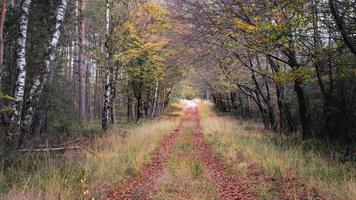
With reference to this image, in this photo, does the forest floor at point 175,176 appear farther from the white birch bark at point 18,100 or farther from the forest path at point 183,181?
the white birch bark at point 18,100

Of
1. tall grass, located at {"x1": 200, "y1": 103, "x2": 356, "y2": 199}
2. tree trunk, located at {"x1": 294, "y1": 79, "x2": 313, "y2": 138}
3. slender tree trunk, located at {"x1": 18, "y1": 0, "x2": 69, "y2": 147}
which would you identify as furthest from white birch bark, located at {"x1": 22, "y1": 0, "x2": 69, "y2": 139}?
tree trunk, located at {"x1": 294, "y1": 79, "x2": 313, "y2": 138}

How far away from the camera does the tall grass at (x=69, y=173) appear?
6.38 meters

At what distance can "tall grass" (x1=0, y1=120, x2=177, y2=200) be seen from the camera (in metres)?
6.38

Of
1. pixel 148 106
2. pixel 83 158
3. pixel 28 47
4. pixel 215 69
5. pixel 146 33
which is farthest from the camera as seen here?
pixel 148 106

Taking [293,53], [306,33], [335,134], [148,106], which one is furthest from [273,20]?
[148,106]

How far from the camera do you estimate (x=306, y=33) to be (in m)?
11.3

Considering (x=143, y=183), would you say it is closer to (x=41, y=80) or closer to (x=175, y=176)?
(x=175, y=176)

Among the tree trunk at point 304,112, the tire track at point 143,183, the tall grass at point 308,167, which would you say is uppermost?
the tree trunk at point 304,112

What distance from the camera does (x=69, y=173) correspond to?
779 centimetres

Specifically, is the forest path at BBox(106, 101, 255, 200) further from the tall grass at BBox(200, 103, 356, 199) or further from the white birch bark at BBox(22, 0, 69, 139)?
the white birch bark at BBox(22, 0, 69, 139)

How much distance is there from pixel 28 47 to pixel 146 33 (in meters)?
9.79

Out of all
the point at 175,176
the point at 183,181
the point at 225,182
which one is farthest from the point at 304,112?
the point at 183,181

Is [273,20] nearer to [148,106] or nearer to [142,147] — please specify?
[142,147]

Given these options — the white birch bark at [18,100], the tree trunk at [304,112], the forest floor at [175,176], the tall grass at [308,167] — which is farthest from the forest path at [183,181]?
the tree trunk at [304,112]
